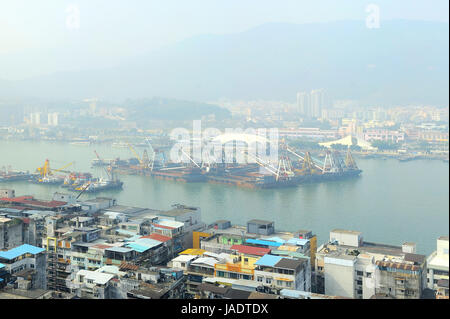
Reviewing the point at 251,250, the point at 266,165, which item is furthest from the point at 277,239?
the point at 266,165

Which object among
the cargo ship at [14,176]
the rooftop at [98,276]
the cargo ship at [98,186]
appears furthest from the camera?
the cargo ship at [98,186]

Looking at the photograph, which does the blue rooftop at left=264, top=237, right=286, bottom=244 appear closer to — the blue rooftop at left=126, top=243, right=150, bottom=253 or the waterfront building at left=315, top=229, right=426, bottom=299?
the waterfront building at left=315, top=229, right=426, bottom=299

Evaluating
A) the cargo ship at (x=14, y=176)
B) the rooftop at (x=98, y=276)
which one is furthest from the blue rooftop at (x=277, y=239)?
the cargo ship at (x=14, y=176)

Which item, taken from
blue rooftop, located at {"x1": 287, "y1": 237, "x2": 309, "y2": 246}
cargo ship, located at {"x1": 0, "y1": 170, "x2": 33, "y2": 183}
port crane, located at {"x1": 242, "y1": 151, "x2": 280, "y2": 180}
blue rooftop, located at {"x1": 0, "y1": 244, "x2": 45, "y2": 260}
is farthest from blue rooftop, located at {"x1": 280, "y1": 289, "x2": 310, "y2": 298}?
port crane, located at {"x1": 242, "y1": 151, "x2": 280, "y2": 180}

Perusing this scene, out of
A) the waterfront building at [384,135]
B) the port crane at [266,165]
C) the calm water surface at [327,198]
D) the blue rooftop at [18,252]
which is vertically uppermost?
the waterfront building at [384,135]

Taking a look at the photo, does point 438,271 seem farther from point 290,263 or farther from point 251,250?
point 251,250

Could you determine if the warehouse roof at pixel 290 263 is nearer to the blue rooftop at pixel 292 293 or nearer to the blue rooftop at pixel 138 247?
the blue rooftop at pixel 292 293
